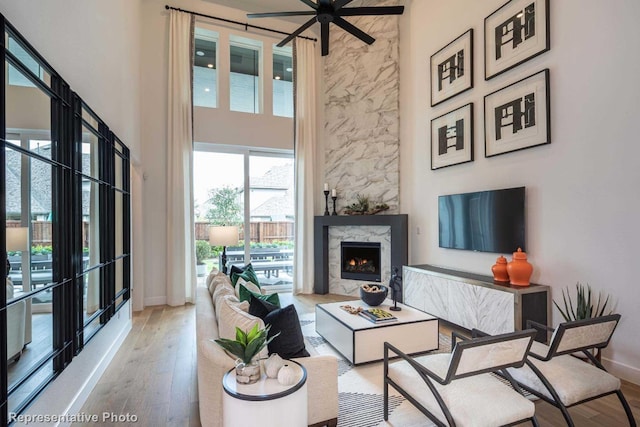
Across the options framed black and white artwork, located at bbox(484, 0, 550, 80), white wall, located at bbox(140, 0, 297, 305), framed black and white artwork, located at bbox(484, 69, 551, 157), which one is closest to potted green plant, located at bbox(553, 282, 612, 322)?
framed black and white artwork, located at bbox(484, 69, 551, 157)

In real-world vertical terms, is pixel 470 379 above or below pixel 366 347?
above

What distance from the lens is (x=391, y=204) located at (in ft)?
18.6

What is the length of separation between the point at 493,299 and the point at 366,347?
1525 millimetres

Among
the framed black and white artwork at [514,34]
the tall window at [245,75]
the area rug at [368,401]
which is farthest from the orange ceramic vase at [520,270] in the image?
the tall window at [245,75]

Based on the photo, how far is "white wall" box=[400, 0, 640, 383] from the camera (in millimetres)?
2701

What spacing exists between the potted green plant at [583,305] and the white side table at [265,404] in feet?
8.81

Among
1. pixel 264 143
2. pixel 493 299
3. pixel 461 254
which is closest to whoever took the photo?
pixel 493 299

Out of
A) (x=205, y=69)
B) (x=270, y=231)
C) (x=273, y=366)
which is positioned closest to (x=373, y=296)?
(x=273, y=366)

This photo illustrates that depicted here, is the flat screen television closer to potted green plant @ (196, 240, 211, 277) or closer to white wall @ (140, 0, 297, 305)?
potted green plant @ (196, 240, 211, 277)

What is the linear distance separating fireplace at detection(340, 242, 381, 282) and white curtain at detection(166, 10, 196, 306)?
2.66m

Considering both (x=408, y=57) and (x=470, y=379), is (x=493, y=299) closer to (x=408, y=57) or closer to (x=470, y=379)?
(x=470, y=379)

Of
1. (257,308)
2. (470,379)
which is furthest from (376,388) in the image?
(257,308)

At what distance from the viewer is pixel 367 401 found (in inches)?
95.7

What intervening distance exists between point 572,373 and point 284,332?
1758 mm
